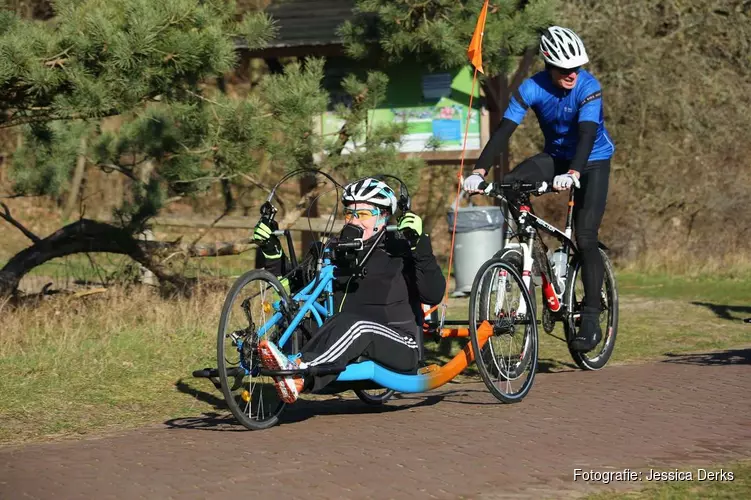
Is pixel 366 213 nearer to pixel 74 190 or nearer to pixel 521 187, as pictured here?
pixel 521 187

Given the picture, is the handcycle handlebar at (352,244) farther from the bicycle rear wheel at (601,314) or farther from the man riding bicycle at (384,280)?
the bicycle rear wheel at (601,314)

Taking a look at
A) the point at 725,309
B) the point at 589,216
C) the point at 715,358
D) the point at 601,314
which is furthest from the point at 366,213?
the point at 725,309

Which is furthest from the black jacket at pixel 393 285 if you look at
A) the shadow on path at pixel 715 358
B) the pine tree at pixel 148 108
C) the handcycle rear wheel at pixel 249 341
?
the shadow on path at pixel 715 358

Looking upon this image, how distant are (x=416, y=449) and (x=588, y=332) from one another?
294 centimetres

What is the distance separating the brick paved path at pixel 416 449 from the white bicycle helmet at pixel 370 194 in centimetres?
129

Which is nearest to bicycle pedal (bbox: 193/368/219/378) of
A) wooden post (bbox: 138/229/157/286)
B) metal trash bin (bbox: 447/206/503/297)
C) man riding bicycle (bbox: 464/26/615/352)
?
man riding bicycle (bbox: 464/26/615/352)

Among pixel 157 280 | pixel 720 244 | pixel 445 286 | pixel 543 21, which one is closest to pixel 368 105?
pixel 543 21

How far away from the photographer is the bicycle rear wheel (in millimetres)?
9227

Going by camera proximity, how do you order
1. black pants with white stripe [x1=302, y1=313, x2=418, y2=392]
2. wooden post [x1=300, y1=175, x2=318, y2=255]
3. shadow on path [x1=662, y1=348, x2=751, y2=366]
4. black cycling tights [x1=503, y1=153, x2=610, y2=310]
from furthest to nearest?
wooden post [x1=300, y1=175, x2=318, y2=255], shadow on path [x1=662, y1=348, x2=751, y2=366], black cycling tights [x1=503, y1=153, x2=610, y2=310], black pants with white stripe [x1=302, y1=313, x2=418, y2=392]

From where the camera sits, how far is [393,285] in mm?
7594

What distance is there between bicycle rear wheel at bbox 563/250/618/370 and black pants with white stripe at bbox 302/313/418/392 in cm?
205

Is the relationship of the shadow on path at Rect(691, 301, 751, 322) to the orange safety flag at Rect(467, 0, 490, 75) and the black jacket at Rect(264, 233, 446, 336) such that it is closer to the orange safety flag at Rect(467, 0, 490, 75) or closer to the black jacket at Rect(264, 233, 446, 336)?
the orange safety flag at Rect(467, 0, 490, 75)

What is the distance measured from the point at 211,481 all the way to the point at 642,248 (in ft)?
45.0

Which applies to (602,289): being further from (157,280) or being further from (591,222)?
(157,280)
